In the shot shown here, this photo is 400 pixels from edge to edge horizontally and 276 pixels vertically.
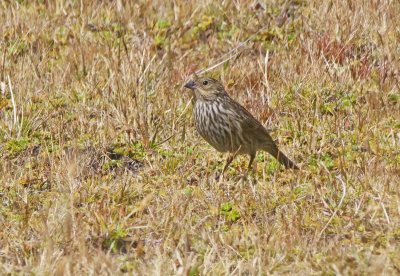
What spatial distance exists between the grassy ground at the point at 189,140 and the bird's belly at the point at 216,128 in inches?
8.3

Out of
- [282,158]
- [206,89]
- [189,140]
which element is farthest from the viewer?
[189,140]

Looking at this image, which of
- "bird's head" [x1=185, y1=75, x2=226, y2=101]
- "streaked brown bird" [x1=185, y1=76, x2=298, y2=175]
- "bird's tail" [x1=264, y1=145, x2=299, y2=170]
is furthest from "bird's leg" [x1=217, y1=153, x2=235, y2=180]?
"bird's head" [x1=185, y1=75, x2=226, y2=101]

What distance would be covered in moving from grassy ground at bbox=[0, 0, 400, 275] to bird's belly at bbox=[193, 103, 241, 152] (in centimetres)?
21

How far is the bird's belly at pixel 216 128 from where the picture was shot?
6.95 meters

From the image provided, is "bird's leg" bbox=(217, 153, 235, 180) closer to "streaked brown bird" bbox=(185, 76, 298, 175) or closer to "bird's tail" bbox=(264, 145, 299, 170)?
"streaked brown bird" bbox=(185, 76, 298, 175)

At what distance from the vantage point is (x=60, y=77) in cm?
841

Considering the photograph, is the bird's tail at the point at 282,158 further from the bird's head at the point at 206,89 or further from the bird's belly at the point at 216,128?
the bird's head at the point at 206,89

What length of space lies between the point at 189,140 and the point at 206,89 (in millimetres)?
492

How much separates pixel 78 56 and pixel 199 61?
1.33 meters

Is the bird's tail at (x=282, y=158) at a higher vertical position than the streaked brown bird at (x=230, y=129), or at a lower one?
lower

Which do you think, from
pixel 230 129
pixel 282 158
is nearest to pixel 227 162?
pixel 230 129

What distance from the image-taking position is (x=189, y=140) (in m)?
7.45

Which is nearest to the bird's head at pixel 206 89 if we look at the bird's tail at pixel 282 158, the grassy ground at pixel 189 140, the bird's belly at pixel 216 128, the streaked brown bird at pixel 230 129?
the streaked brown bird at pixel 230 129

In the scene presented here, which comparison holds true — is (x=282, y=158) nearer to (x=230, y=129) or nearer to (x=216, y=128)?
(x=230, y=129)
